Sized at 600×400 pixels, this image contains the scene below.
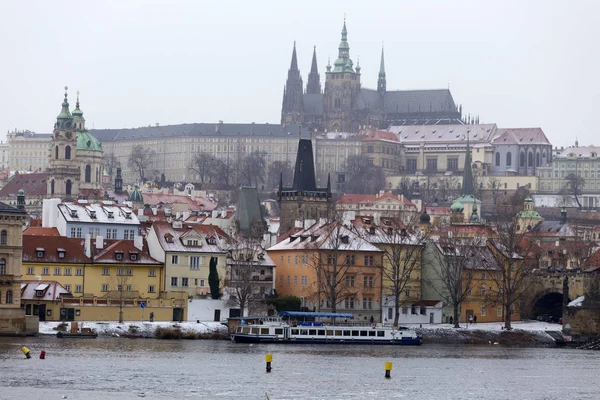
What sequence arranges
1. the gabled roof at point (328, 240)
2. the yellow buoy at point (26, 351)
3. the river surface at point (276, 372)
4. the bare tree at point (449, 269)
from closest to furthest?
1. the river surface at point (276, 372)
2. the yellow buoy at point (26, 351)
3. the gabled roof at point (328, 240)
4. the bare tree at point (449, 269)

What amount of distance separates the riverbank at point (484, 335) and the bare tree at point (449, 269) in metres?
2.42

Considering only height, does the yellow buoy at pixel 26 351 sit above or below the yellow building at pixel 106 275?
below

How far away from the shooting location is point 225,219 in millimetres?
136500

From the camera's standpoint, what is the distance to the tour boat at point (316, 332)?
93.4m

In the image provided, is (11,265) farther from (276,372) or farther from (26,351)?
(276,372)

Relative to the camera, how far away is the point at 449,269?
10756 centimetres

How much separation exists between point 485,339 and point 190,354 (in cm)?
2435

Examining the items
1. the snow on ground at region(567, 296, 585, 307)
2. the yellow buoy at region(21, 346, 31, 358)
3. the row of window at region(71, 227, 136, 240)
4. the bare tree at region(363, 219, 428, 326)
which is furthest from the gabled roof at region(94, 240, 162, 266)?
the snow on ground at region(567, 296, 585, 307)

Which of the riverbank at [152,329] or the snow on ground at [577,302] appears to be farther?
the snow on ground at [577,302]

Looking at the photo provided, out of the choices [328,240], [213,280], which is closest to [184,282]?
[213,280]

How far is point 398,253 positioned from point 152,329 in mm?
17726

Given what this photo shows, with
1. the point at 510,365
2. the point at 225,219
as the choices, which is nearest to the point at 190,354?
the point at 510,365

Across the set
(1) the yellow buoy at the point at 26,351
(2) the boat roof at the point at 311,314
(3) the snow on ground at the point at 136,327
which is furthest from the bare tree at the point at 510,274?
(1) the yellow buoy at the point at 26,351

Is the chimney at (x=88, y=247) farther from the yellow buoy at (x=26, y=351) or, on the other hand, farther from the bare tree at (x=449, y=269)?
the yellow buoy at (x=26, y=351)
